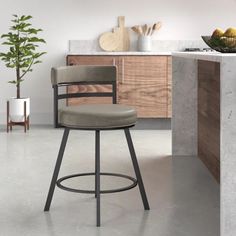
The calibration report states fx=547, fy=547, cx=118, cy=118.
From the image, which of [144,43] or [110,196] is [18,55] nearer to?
[144,43]

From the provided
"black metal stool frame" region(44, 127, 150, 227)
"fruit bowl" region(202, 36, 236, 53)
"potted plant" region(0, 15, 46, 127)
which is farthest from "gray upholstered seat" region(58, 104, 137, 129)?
"potted plant" region(0, 15, 46, 127)

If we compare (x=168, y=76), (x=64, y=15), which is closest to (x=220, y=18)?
(x=168, y=76)

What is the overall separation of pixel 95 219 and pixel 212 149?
4.35 feet

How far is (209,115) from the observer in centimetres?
396

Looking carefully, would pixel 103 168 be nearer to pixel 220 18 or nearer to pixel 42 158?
pixel 42 158

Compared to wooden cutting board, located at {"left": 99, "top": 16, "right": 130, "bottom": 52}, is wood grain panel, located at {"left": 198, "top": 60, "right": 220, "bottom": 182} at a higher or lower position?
lower

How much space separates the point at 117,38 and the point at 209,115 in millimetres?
2689

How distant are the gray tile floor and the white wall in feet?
5.31

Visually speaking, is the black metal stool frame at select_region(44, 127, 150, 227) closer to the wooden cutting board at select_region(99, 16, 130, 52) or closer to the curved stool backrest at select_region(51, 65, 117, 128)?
→ the curved stool backrest at select_region(51, 65, 117, 128)

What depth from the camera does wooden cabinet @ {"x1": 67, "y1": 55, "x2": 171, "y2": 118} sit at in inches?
234

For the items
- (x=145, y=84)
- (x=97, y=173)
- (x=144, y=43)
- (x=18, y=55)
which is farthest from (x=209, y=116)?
(x=18, y=55)

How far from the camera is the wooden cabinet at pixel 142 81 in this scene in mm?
5945

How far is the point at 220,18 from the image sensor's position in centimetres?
635

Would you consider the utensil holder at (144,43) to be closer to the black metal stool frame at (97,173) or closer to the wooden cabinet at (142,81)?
the wooden cabinet at (142,81)
